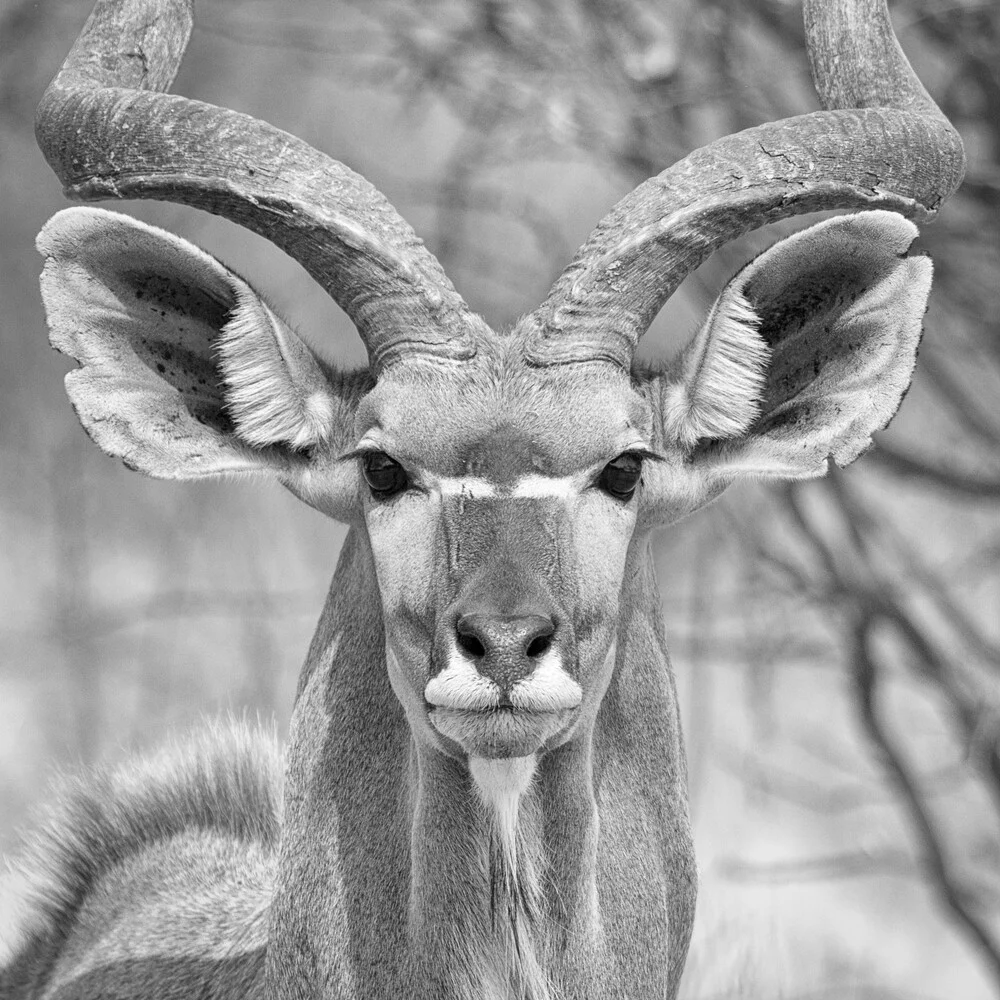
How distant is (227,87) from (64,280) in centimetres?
1186

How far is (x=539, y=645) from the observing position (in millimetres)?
3451

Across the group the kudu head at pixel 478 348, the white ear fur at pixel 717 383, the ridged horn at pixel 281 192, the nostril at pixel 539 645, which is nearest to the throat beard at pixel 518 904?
the kudu head at pixel 478 348

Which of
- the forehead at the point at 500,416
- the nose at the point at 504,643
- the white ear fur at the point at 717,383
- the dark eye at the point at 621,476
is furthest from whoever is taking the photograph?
the white ear fur at the point at 717,383

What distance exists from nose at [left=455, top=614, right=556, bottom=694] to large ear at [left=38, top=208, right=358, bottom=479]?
0.84m

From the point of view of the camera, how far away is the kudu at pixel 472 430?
3793 mm

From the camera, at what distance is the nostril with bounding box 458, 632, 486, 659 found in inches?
134

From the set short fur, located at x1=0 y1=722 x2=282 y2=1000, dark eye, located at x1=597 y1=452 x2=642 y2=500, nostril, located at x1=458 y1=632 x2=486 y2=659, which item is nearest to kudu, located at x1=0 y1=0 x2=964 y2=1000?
dark eye, located at x1=597 y1=452 x2=642 y2=500

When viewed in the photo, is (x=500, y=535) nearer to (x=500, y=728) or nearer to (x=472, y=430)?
(x=472, y=430)

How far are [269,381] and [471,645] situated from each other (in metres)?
0.97

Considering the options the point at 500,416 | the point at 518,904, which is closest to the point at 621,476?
the point at 500,416

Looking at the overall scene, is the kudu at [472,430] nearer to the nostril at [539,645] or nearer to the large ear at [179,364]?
the large ear at [179,364]

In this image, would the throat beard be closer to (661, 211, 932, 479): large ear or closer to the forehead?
the forehead

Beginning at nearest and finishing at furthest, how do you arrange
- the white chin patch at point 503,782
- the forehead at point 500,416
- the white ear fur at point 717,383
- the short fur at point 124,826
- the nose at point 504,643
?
the nose at point 504,643 → the white chin patch at point 503,782 → the forehead at point 500,416 → the white ear fur at point 717,383 → the short fur at point 124,826

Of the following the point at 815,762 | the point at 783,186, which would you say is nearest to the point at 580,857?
the point at 783,186
